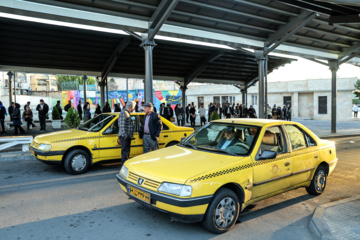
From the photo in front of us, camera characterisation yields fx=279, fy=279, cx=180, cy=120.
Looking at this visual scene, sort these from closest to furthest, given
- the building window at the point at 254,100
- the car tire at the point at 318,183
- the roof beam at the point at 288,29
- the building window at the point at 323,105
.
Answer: the car tire at the point at 318,183 < the roof beam at the point at 288,29 < the building window at the point at 323,105 < the building window at the point at 254,100

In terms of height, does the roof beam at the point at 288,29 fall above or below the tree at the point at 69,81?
below

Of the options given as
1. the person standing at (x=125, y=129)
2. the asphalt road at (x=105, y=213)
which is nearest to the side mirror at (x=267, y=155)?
the asphalt road at (x=105, y=213)

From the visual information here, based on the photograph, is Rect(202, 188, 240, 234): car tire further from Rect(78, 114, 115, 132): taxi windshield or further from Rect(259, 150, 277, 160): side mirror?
Rect(78, 114, 115, 132): taxi windshield

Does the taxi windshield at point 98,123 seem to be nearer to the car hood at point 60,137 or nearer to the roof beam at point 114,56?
the car hood at point 60,137

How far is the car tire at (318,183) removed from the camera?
5223 millimetres

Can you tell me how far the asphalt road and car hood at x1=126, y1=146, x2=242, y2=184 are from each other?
0.78 m

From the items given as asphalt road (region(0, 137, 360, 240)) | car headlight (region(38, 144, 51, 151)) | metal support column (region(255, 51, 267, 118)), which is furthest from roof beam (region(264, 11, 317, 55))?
car headlight (region(38, 144, 51, 151))

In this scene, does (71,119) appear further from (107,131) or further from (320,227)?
(320,227)

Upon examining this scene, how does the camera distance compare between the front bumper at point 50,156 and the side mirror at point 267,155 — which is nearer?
the side mirror at point 267,155

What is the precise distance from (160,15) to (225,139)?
6251 mm

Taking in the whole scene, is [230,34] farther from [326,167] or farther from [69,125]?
[69,125]

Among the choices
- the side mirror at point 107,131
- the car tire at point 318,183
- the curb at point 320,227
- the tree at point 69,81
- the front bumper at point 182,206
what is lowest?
the curb at point 320,227

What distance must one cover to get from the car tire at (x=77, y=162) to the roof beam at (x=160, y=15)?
5162 mm

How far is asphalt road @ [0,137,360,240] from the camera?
3699 mm
